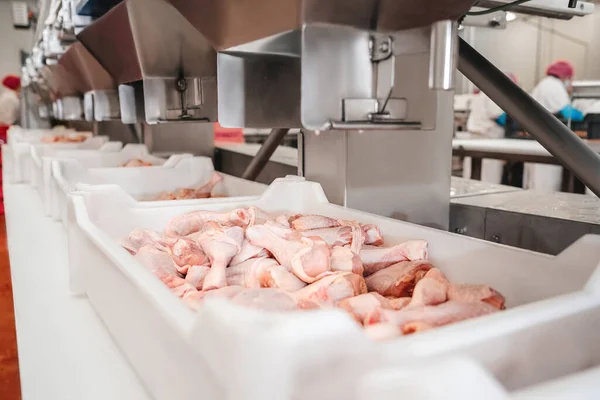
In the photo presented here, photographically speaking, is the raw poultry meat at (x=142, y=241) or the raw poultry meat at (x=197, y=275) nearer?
the raw poultry meat at (x=197, y=275)

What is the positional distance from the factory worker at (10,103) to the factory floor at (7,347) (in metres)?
5.93

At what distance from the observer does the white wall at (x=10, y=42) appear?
8250mm

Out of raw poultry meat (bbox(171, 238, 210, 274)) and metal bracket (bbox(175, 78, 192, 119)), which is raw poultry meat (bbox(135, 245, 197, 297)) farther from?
metal bracket (bbox(175, 78, 192, 119))

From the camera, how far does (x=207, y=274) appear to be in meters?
0.84

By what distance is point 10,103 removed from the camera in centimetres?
687

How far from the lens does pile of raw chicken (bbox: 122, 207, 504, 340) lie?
1.98 feet

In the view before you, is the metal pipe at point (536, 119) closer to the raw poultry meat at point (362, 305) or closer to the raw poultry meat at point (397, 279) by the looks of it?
the raw poultry meat at point (397, 279)

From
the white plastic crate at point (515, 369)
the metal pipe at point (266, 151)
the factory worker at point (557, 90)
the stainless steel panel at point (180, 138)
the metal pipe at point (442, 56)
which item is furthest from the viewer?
the factory worker at point (557, 90)

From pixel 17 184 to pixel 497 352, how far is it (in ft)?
9.07

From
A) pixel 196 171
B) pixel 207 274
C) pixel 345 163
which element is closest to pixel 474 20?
pixel 345 163

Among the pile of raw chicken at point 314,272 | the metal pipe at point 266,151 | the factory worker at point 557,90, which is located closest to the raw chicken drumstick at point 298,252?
the pile of raw chicken at point 314,272

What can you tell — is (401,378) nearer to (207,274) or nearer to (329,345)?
(329,345)

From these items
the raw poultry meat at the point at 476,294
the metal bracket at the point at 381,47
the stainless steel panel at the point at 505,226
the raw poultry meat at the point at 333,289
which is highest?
the metal bracket at the point at 381,47

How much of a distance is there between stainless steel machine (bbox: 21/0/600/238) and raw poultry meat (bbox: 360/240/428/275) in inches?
7.5
